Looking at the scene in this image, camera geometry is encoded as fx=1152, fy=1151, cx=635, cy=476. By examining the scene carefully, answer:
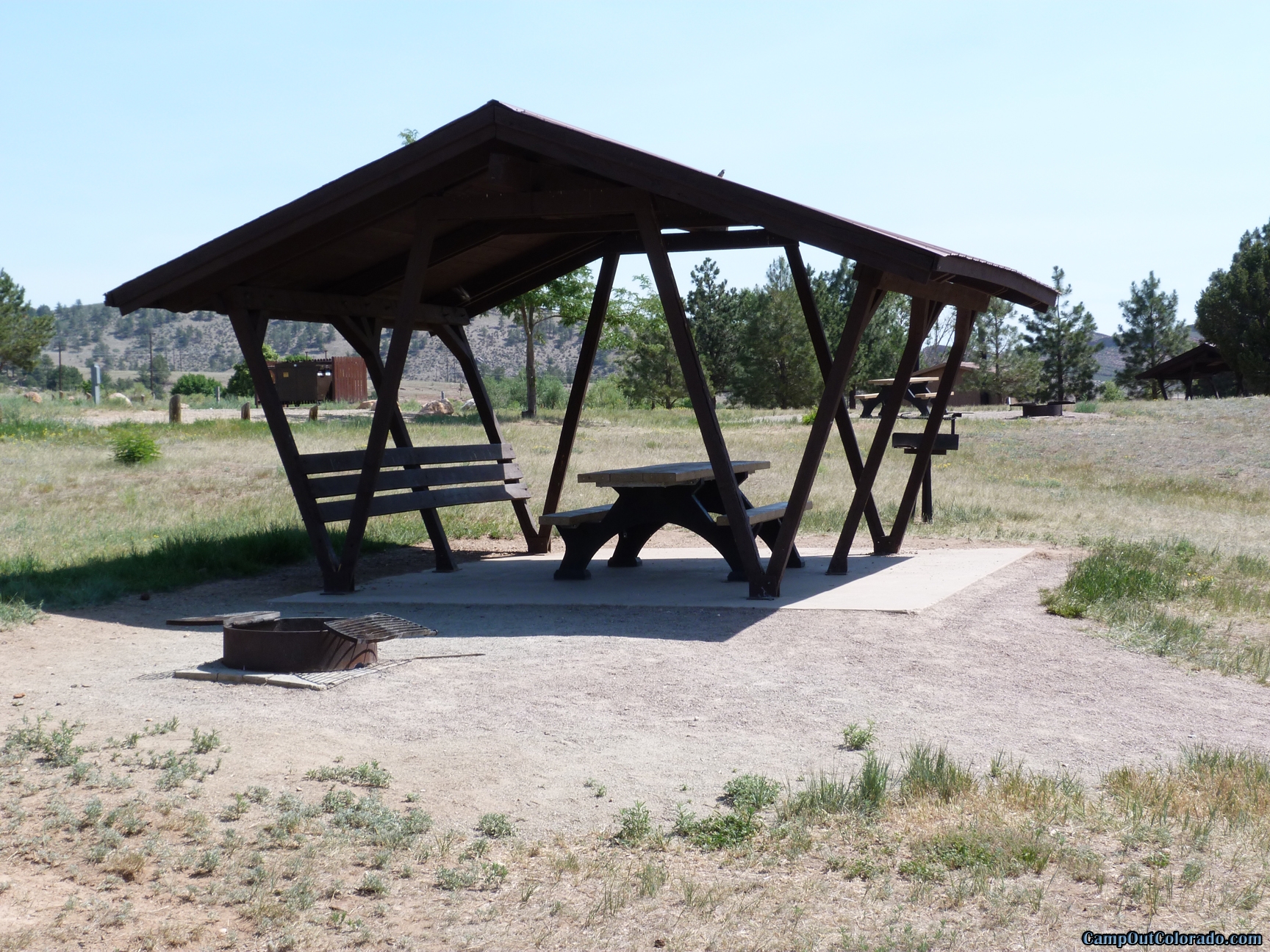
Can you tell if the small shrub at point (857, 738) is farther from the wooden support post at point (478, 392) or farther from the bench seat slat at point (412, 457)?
the wooden support post at point (478, 392)

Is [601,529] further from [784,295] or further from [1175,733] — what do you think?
[784,295]

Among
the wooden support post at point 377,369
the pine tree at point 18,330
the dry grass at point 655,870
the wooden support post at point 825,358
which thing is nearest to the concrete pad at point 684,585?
the wooden support post at point 377,369

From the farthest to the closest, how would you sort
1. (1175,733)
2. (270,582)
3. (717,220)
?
(270,582) < (717,220) < (1175,733)

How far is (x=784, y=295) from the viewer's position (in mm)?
59688

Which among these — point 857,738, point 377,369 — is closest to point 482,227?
point 377,369

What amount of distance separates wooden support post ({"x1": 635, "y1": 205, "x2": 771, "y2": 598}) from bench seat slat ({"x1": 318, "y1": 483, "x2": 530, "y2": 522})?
2951mm

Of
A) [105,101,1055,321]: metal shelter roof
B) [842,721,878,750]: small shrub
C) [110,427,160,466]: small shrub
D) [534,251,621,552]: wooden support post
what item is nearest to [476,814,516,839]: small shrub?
[842,721,878,750]: small shrub

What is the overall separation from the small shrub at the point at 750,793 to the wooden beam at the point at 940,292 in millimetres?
4542

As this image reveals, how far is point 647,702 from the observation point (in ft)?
19.0

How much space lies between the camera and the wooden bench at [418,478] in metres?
9.69

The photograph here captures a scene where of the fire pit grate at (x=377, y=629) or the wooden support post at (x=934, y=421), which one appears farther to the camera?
the wooden support post at (x=934, y=421)

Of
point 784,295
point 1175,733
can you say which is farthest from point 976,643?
point 784,295

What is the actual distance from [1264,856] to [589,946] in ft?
7.13

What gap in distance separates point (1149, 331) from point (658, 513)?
269ft
